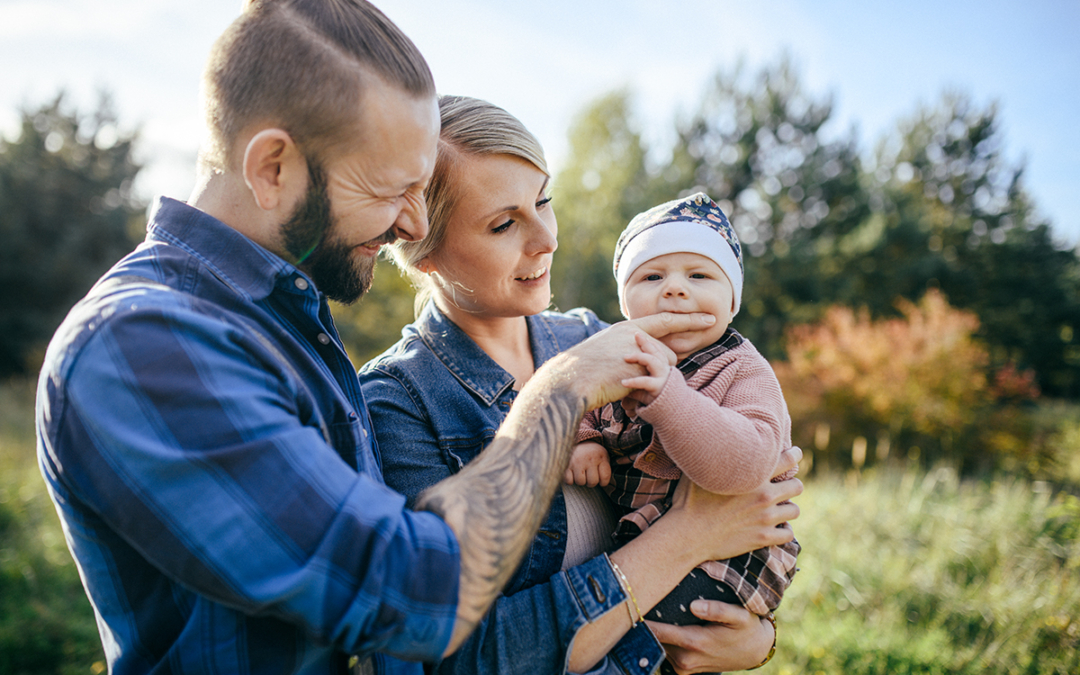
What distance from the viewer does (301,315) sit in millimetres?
1487

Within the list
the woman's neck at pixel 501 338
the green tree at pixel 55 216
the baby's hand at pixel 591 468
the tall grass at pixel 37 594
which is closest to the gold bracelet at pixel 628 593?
the baby's hand at pixel 591 468

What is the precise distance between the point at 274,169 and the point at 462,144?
76cm

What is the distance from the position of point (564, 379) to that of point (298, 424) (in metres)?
0.67

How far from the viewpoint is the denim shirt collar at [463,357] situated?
2.06 metres

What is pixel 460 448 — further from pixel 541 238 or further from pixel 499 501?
pixel 541 238

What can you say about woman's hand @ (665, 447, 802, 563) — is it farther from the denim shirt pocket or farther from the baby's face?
the denim shirt pocket

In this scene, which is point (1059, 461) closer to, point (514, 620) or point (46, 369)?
point (514, 620)

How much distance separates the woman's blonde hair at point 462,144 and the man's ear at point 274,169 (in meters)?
0.63

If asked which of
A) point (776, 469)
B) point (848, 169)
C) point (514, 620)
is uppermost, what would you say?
point (848, 169)

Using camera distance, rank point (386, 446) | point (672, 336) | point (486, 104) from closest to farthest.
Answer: point (386, 446) → point (672, 336) → point (486, 104)

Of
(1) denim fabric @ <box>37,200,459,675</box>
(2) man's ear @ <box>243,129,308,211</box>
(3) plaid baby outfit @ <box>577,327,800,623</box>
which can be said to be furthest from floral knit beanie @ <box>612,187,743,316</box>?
(1) denim fabric @ <box>37,200,459,675</box>

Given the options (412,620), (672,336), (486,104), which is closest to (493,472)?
(412,620)

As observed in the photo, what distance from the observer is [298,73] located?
4.62 feet

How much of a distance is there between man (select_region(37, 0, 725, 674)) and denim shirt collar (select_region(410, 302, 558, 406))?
47cm
